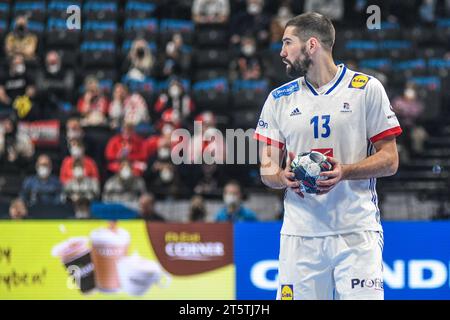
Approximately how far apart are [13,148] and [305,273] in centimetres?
811

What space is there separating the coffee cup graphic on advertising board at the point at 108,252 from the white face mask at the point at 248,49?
17.5 ft

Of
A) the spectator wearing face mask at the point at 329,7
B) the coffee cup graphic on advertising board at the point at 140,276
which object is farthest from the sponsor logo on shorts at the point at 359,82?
the spectator wearing face mask at the point at 329,7

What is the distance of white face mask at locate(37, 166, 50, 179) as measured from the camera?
1128cm

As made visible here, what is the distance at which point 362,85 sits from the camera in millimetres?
4914

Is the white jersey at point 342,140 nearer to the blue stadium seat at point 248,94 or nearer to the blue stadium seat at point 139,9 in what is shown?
the blue stadium seat at point 248,94

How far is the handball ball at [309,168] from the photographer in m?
4.57

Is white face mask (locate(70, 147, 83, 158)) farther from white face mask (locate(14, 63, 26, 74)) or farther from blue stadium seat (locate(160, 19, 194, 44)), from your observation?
blue stadium seat (locate(160, 19, 194, 44))

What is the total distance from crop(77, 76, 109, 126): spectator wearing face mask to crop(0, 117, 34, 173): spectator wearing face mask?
38.7 inches

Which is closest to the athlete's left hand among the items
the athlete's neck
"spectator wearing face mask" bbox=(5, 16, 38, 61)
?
the athlete's neck

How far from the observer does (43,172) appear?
11.3m

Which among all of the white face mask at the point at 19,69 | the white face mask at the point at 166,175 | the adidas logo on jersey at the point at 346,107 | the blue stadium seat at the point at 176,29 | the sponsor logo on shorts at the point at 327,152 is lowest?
the white face mask at the point at 166,175
